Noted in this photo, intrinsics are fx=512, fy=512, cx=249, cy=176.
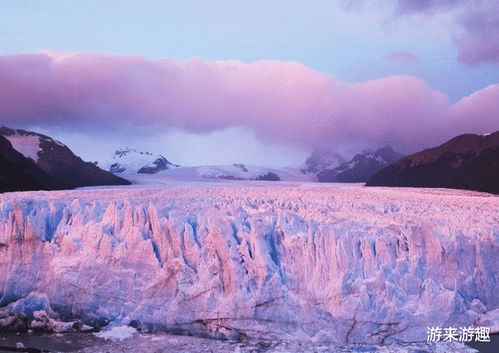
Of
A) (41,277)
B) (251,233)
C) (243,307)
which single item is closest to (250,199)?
(251,233)

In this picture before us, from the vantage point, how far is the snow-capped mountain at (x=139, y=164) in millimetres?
41125

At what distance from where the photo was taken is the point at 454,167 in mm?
20766

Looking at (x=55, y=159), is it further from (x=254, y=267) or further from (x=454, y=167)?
(x=254, y=267)

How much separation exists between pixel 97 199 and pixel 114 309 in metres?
2.65

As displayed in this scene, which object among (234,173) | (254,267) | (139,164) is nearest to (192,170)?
(234,173)

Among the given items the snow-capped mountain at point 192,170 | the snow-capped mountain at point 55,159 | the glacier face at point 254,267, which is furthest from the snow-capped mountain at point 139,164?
the glacier face at point 254,267

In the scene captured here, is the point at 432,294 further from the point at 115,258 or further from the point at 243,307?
the point at 115,258

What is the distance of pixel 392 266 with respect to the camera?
873cm

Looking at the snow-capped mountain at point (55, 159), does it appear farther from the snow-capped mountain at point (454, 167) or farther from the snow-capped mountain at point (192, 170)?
the snow-capped mountain at point (454, 167)

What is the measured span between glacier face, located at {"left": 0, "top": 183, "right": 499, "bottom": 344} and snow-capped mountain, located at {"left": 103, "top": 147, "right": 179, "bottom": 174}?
30.1 m

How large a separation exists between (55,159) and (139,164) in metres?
18.5

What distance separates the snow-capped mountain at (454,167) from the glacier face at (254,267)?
8.56 metres

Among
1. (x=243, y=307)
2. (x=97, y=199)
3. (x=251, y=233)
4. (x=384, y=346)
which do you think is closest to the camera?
(x=384, y=346)

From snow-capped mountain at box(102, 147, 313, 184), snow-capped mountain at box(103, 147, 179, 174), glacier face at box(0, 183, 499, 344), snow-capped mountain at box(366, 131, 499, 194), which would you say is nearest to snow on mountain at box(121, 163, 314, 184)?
snow-capped mountain at box(102, 147, 313, 184)
